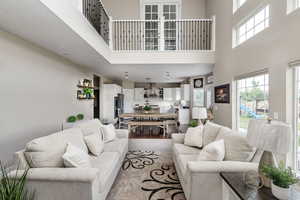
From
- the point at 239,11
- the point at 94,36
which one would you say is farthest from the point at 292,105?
the point at 94,36

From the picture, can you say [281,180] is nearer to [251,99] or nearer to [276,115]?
[276,115]

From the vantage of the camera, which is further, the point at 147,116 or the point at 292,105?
the point at 147,116

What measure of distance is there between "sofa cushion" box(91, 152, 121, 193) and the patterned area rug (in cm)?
37

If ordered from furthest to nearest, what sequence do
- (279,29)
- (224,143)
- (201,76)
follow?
(201,76) → (279,29) → (224,143)

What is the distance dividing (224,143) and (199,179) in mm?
707

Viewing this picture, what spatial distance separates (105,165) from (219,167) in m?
1.49

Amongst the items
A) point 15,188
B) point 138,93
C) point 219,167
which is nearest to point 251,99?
point 219,167

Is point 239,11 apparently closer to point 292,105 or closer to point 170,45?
point 292,105

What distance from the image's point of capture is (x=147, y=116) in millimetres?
5941

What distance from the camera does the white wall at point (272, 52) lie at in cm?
219

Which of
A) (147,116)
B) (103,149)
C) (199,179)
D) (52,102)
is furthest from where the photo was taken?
(147,116)

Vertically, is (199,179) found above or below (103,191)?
above

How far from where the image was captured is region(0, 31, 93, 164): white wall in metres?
2.64

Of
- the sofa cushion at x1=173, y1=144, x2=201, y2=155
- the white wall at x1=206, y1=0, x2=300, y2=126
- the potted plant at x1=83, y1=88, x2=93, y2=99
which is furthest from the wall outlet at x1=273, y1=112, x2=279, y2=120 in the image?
the potted plant at x1=83, y1=88, x2=93, y2=99
